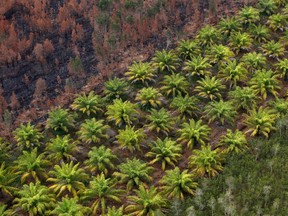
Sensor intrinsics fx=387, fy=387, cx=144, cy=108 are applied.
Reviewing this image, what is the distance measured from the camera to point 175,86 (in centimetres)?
1903

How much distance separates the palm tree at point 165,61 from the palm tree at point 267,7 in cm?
774

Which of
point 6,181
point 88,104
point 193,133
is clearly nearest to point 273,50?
point 193,133

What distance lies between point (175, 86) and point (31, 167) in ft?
26.1

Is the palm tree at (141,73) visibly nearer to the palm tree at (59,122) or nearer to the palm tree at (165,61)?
the palm tree at (165,61)

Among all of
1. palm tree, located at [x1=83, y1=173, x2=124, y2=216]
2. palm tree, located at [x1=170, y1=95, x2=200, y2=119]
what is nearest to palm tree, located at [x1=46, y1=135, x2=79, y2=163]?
palm tree, located at [x1=83, y1=173, x2=124, y2=216]

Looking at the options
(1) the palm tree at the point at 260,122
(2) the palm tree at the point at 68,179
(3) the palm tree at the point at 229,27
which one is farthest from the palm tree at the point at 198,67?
(2) the palm tree at the point at 68,179

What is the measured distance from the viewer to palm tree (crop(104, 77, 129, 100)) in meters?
18.8

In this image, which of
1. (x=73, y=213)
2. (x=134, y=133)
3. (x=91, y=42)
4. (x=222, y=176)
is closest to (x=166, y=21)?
(x=91, y=42)

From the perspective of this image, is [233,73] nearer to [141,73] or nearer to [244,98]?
[244,98]

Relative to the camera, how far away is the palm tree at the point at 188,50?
69.7 ft

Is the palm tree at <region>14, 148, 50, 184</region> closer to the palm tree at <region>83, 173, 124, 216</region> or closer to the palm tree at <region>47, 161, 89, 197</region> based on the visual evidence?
the palm tree at <region>47, 161, 89, 197</region>

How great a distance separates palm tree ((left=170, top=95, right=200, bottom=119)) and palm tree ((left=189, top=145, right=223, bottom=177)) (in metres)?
2.82

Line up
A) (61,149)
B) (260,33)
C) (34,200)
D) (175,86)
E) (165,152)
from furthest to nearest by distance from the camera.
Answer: (260,33) < (175,86) < (61,149) < (165,152) < (34,200)

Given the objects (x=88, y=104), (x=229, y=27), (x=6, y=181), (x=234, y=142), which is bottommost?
(x=234, y=142)
